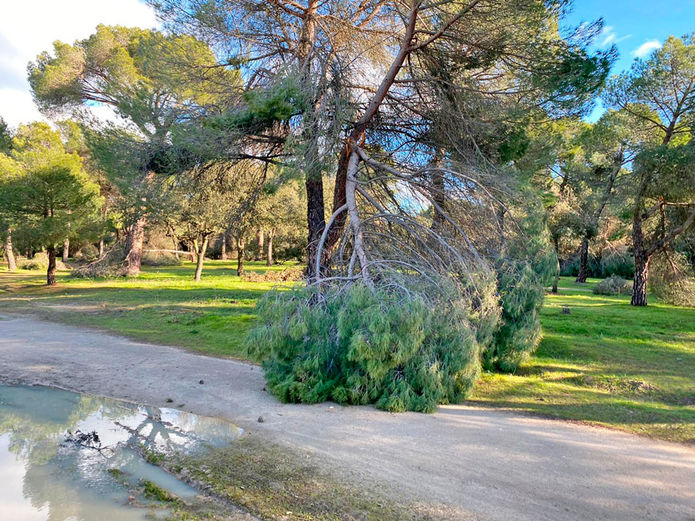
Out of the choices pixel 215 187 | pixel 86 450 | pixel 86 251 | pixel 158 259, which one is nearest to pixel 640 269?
pixel 215 187

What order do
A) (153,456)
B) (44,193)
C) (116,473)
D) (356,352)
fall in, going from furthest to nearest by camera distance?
(44,193) → (356,352) → (153,456) → (116,473)

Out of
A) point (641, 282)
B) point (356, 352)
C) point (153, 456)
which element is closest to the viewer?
point (153, 456)

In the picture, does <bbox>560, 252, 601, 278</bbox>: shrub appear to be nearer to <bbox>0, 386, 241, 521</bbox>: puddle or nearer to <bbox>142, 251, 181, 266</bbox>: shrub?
<bbox>142, 251, 181, 266</bbox>: shrub

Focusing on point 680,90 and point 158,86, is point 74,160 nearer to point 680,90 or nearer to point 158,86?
point 158,86

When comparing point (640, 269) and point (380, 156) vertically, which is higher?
point (380, 156)

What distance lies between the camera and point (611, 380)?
8594 millimetres

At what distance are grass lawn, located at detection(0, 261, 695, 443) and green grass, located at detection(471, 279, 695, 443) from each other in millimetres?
17

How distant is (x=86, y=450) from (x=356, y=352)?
3.38 m

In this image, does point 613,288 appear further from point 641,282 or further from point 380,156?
point 380,156

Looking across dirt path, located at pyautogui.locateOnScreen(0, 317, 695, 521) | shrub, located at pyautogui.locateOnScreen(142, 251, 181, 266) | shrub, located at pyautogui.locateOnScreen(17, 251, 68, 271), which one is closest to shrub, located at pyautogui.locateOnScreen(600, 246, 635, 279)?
dirt path, located at pyautogui.locateOnScreen(0, 317, 695, 521)

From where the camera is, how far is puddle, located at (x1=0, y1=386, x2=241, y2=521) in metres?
4.08

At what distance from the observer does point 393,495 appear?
13.9ft

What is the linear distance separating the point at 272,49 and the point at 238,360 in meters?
7.54

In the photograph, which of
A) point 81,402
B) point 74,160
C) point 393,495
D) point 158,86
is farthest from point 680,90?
point 74,160
